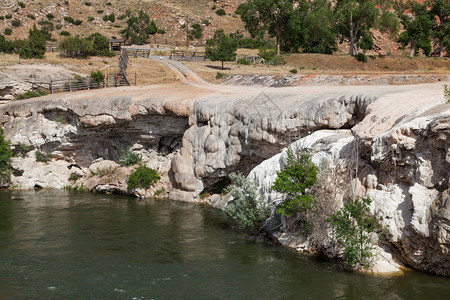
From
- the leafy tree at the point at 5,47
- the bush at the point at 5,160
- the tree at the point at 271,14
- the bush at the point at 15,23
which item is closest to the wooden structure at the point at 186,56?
the tree at the point at 271,14

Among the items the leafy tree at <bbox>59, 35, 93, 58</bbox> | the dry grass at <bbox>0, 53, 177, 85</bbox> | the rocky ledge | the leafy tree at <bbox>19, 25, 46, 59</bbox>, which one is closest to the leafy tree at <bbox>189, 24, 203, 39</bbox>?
the dry grass at <bbox>0, 53, 177, 85</bbox>

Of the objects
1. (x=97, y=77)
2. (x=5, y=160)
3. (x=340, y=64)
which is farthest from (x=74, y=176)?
(x=340, y=64)

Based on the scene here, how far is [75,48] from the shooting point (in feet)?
181

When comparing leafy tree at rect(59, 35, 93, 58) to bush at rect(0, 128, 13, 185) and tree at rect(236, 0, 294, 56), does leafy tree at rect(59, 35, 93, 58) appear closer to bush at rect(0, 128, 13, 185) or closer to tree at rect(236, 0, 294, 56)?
tree at rect(236, 0, 294, 56)

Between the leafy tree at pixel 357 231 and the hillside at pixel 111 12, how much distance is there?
77966 mm

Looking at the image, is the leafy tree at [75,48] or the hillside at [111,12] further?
the hillside at [111,12]

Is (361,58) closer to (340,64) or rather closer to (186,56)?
(340,64)

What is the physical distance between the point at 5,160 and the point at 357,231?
2533cm

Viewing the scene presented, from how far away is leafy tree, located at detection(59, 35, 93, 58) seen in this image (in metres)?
55.2

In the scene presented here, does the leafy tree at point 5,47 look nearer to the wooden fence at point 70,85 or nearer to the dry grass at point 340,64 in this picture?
the wooden fence at point 70,85

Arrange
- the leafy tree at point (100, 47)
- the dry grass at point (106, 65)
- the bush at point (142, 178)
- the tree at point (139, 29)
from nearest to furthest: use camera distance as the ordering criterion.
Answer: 1. the bush at point (142, 178)
2. the dry grass at point (106, 65)
3. the leafy tree at point (100, 47)
4. the tree at point (139, 29)

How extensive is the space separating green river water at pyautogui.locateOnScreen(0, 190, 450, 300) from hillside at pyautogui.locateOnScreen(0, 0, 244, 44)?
2696 inches

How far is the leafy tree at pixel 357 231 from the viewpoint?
55.5 ft

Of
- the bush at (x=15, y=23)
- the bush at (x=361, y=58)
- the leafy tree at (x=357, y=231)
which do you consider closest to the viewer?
the leafy tree at (x=357, y=231)
